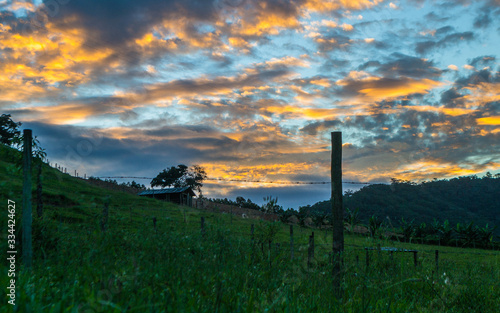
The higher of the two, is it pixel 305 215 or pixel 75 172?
pixel 75 172

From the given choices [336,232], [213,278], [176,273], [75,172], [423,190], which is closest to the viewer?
[176,273]

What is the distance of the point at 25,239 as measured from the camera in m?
4.87

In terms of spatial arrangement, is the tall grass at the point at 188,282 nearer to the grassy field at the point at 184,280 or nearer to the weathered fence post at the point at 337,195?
the grassy field at the point at 184,280

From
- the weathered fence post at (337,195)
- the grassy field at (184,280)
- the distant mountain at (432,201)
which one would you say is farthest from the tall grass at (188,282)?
the distant mountain at (432,201)

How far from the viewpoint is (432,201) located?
7931 cm

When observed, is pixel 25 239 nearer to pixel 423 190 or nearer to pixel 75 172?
pixel 75 172

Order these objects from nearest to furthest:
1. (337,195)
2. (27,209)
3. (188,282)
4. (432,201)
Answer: (188,282)
(27,209)
(337,195)
(432,201)

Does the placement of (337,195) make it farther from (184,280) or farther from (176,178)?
(176,178)

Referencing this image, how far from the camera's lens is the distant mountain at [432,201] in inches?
2650

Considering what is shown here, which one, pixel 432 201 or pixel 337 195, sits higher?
pixel 337 195

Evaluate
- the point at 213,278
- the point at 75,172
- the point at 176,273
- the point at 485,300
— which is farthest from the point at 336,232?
the point at 75,172

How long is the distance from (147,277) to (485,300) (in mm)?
5882

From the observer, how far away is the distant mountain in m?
→ 67.3

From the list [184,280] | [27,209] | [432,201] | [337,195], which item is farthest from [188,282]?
[432,201]
